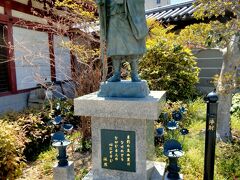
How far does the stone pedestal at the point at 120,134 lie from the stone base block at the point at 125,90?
0.12 meters

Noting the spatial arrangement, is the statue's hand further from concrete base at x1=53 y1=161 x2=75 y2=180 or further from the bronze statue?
concrete base at x1=53 y1=161 x2=75 y2=180

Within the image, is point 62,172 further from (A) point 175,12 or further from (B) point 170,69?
(A) point 175,12


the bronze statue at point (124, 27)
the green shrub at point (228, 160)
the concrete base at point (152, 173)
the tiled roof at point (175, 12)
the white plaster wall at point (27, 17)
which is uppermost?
the tiled roof at point (175, 12)

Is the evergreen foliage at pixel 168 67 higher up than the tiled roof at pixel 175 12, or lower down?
lower down

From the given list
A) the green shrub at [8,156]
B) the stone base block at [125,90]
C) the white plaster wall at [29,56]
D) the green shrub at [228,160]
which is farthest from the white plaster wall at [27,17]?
the green shrub at [228,160]

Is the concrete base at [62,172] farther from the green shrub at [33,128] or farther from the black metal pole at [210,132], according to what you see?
the black metal pole at [210,132]

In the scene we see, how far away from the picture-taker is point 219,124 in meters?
4.79

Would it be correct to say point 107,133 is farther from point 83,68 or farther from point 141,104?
point 83,68

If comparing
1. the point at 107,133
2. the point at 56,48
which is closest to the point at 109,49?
the point at 107,133

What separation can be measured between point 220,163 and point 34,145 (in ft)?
11.4

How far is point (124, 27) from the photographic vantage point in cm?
284

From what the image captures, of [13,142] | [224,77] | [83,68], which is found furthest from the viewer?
[83,68]

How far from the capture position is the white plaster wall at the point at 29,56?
718 cm

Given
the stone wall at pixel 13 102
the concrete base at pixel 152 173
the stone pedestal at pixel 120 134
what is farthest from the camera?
the stone wall at pixel 13 102
